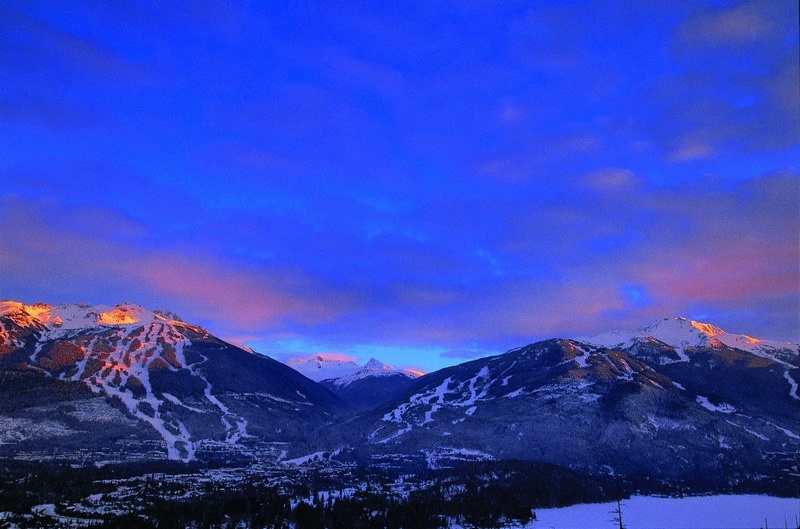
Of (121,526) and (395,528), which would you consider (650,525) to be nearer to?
(395,528)

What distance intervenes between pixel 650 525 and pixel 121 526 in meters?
164

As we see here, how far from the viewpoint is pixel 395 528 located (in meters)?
200

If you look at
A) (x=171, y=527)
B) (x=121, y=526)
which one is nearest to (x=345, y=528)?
(x=171, y=527)

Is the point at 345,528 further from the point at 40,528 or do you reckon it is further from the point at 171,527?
the point at 40,528

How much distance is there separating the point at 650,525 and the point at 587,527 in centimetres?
1935

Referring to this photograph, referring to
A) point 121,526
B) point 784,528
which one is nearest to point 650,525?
point 784,528

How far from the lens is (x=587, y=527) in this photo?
Answer: 195 metres

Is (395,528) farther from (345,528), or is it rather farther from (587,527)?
(587,527)

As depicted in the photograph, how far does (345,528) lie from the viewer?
199m

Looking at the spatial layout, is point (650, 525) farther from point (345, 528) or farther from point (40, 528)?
point (40, 528)

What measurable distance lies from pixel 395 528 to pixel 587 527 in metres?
59.5

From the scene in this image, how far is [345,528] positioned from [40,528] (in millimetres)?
93001

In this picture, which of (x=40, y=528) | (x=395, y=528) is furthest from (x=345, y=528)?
(x=40, y=528)

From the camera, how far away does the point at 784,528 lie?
196 meters
